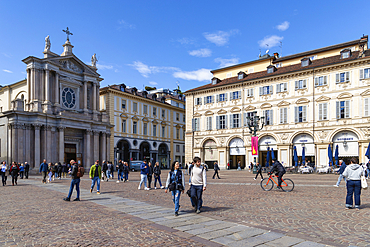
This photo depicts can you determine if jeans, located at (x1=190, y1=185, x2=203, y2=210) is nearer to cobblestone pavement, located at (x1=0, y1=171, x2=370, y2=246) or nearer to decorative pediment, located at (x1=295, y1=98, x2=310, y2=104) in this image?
cobblestone pavement, located at (x1=0, y1=171, x2=370, y2=246)

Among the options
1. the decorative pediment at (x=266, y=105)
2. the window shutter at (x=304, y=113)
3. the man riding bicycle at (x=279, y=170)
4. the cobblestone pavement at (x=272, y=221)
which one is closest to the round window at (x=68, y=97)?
Result: the decorative pediment at (x=266, y=105)

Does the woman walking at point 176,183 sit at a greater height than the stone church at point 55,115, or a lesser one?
lesser

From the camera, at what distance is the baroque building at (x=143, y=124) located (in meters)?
55.9

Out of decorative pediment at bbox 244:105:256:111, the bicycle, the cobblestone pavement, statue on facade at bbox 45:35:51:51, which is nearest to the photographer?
the cobblestone pavement

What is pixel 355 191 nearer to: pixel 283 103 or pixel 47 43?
pixel 283 103

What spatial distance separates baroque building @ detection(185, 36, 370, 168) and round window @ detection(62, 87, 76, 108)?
19039 millimetres

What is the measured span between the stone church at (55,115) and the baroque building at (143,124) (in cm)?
420

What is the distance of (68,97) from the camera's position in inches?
1885

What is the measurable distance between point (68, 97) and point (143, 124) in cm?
1715

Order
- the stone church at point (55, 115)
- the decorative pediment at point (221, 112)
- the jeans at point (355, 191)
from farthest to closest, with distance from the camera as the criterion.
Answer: the decorative pediment at point (221, 112)
the stone church at point (55, 115)
the jeans at point (355, 191)

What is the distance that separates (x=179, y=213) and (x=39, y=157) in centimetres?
3727

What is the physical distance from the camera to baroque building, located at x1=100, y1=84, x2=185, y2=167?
55.9 m

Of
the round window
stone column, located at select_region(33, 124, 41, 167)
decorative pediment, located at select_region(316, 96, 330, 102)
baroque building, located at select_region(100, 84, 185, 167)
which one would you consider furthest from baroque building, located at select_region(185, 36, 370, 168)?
stone column, located at select_region(33, 124, 41, 167)

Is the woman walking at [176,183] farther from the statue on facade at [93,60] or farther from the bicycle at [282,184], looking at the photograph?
the statue on facade at [93,60]
